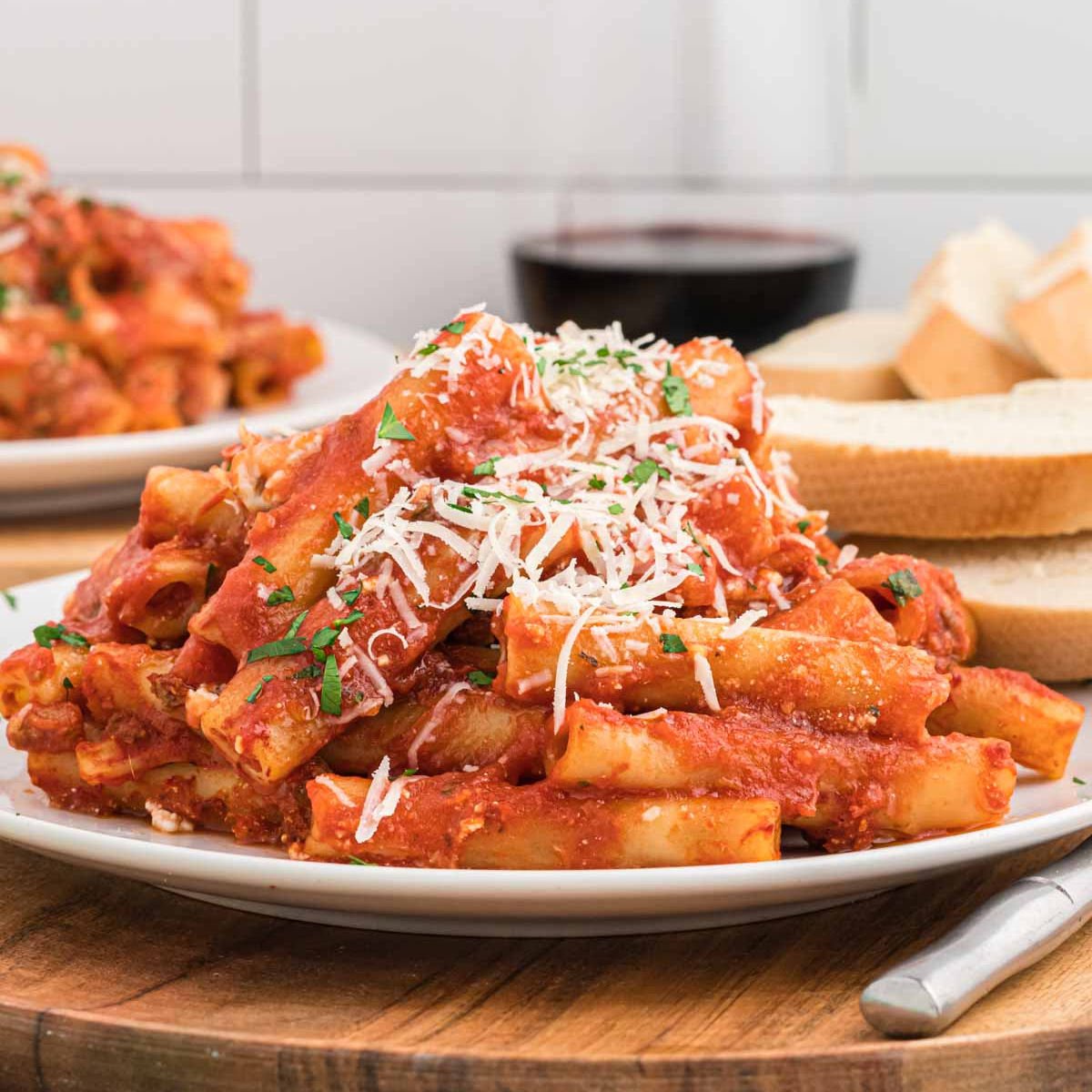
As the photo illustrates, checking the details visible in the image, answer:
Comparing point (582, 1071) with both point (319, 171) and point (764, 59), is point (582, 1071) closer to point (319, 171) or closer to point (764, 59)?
point (764, 59)

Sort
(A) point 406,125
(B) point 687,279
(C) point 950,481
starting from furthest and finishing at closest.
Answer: (A) point 406,125 < (B) point 687,279 < (C) point 950,481

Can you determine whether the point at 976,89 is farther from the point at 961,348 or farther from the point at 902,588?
the point at 902,588

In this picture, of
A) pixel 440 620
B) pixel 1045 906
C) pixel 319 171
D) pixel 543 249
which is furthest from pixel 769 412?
pixel 319 171

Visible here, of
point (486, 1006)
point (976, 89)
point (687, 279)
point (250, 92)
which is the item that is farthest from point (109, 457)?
point (976, 89)

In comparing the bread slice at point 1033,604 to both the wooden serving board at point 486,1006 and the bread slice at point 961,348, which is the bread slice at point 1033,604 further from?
the bread slice at point 961,348

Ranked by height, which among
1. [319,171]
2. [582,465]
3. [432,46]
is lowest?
[582,465]

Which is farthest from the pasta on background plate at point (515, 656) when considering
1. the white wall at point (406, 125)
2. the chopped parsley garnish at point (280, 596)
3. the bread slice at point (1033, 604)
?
the white wall at point (406, 125)
